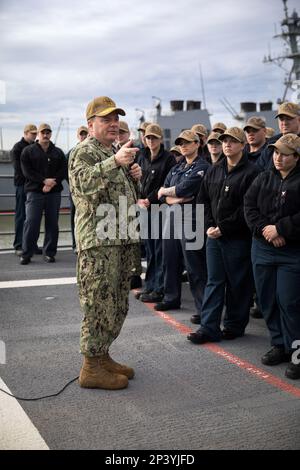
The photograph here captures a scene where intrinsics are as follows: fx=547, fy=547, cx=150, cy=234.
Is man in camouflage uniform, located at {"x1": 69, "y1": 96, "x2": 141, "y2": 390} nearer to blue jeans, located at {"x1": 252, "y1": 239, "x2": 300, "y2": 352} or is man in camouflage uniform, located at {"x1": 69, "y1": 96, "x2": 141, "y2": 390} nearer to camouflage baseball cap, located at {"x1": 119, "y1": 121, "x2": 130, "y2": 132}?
blue jeans, located at {"x1": 252, "y1": 239, "x2": 300, "y2": 352}

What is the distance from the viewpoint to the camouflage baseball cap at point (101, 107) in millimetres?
3525

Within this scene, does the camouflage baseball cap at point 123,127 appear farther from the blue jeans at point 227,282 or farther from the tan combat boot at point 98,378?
the tan combat boot at point 98,378

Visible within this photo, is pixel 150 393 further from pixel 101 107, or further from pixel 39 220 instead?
pixel 39 220

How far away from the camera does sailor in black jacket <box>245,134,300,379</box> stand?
4133 millimetres

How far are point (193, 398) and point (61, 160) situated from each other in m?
5.63

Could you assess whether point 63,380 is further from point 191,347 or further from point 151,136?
point 151,136

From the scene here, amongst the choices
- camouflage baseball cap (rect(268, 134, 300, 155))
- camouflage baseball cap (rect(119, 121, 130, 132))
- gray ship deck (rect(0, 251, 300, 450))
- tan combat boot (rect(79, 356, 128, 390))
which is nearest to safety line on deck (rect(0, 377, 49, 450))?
gray ship deck (rect(0, 251, 300, 450))

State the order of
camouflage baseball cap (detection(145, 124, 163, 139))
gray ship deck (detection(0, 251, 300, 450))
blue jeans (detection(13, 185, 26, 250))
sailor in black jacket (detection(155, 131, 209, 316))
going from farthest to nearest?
blue jeans (detection(13, 185, 26, 250)), camouflage baseball cap (detection(145, 124, 163, 139)), sailor in black jacket (detection(155, 131, 209, 316)), gray ship deck (detection(0, 251, 300, 450))

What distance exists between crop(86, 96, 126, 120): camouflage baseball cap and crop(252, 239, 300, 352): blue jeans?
1.64 metres

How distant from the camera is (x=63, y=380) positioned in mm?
3891

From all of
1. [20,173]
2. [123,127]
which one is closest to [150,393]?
[123,127]
